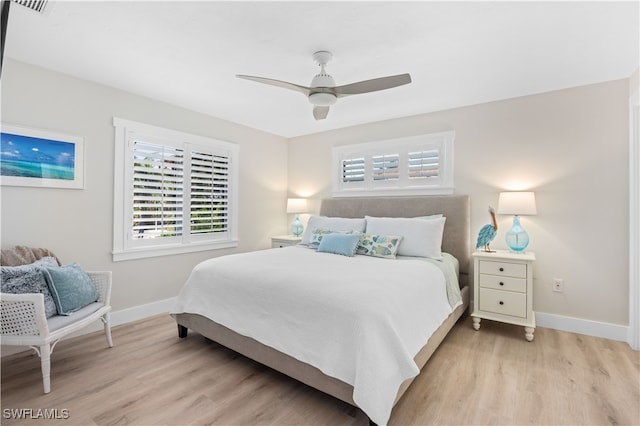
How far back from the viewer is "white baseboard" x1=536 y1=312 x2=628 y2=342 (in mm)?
2816

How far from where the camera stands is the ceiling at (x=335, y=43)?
74.8 inches

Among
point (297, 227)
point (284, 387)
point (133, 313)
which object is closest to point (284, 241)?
point (297, 227)

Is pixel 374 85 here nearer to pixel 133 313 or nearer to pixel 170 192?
pixel 170 192

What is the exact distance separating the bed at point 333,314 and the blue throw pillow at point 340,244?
0.7 inches

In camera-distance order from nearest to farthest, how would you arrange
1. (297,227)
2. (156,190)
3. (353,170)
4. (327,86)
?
(327,86), (156,190), (353,170), (297,227)

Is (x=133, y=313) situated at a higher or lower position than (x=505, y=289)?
lower

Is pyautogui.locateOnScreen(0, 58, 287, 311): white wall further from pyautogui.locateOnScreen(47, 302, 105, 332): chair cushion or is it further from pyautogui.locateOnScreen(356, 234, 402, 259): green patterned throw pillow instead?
pyautogui.locateOnScreen(356, 234, 402, 259): green patterned throw pillow

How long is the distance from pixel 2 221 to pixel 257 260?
2084 mm

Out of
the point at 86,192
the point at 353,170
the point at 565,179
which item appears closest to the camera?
the point at 86,192

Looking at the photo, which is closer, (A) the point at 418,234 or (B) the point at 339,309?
(B) the point at 339,309

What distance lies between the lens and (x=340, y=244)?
3.23 metres

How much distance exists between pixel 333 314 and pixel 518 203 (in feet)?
7.84

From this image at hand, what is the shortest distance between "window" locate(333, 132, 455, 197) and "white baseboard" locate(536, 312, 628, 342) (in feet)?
5.46

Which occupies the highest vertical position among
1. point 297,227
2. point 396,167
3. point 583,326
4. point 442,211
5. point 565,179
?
point 396,167
